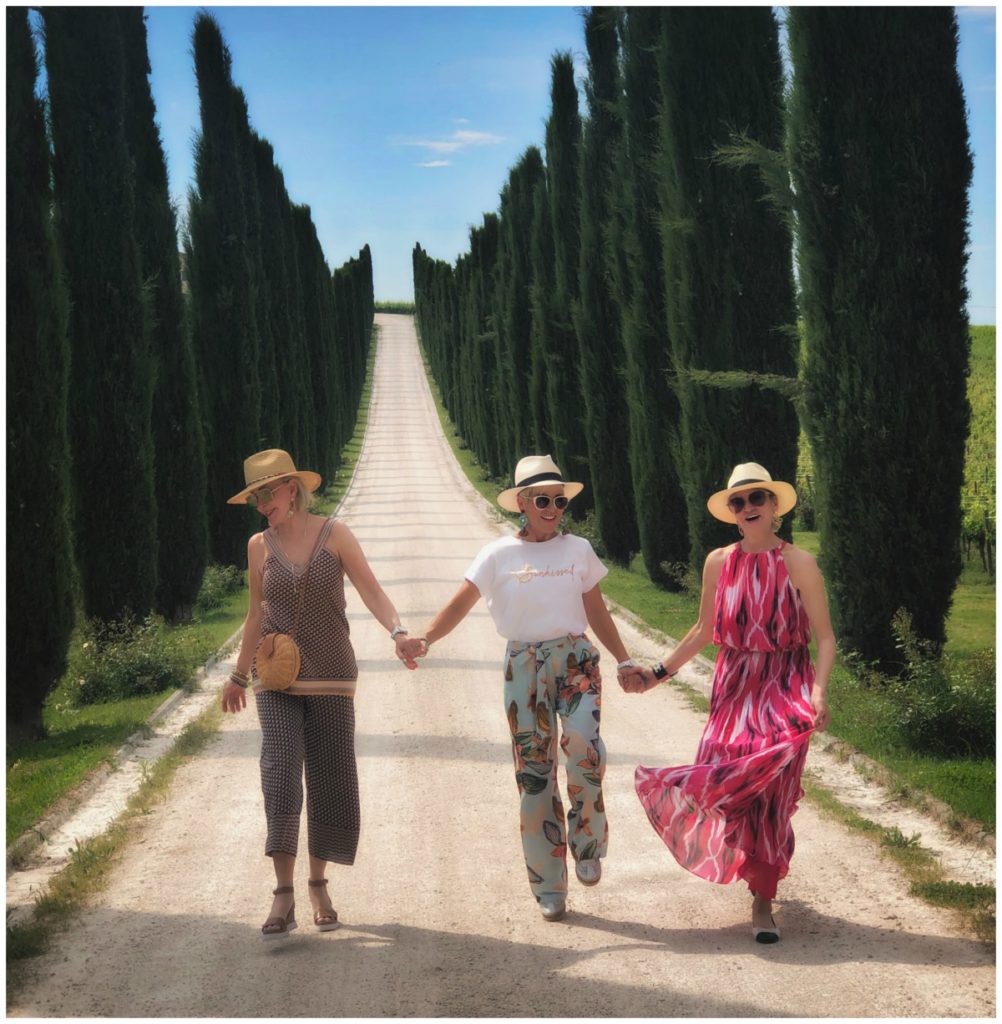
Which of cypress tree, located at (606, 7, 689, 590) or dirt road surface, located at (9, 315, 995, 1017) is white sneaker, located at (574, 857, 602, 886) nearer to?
dirt road surface, located at (9, 315, 995, 1017)

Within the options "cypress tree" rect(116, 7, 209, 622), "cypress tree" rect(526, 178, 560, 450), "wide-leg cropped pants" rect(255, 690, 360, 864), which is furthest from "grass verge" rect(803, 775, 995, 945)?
"cypress tree" rect(526, 178, 560, 450)

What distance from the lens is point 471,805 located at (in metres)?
7.76

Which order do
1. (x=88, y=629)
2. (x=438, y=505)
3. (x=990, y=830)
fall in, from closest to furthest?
1. (x=990, y=830)
2. (x=88, y=629)
3. (x=438, y=505)

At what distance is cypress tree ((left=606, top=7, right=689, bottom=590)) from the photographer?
19219 mm

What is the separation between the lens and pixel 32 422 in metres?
10.5

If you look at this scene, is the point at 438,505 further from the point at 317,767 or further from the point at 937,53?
the point at 317,767

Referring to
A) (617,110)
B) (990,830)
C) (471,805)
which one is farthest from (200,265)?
(990,830)

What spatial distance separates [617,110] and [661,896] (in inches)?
636

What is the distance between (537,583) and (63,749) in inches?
214

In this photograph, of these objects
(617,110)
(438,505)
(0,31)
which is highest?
(617,110)

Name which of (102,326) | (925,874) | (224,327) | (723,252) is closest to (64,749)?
(925,874)

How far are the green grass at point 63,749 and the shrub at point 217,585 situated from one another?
635cm

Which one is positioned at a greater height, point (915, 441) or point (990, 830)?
point (915, 441)

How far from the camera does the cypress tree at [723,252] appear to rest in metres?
15.5
